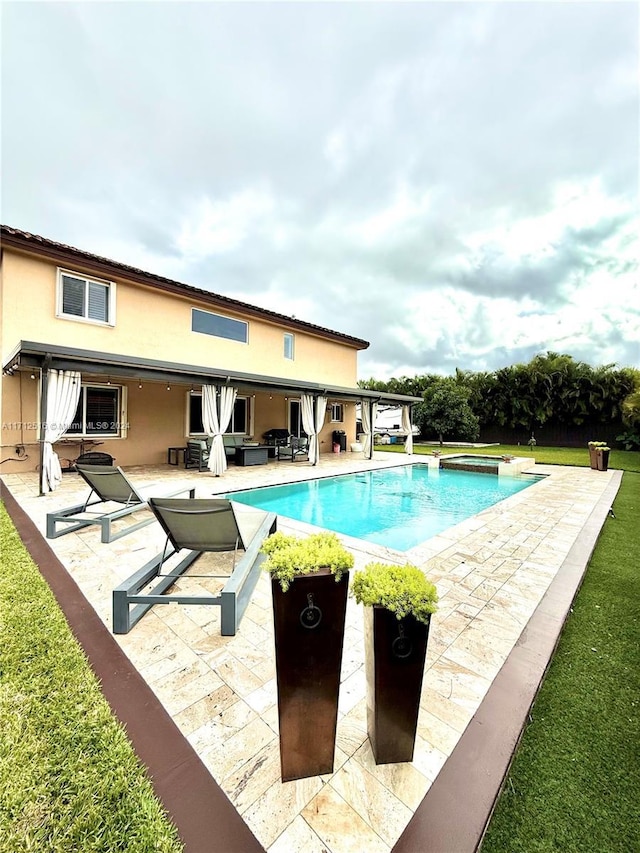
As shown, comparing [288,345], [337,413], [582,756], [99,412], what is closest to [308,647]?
[582,756]

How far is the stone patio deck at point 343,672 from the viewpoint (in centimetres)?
156

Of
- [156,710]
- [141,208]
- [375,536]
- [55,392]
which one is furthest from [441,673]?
[141,208]

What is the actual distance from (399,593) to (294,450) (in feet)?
46.1

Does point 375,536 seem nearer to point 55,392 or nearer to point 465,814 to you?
point 465,814

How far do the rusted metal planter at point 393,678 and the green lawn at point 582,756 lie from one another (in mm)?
456

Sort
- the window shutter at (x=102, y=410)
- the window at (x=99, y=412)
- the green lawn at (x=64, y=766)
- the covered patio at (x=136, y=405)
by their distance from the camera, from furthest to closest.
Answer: the window shutter at (x=102, y=410)
the window at (x=99, y=412)
the covered patio at (x=136, y=405)
the green lawn at (x=64, y=766)

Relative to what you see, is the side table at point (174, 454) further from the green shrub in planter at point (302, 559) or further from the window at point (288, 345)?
the green shrub in planter at point (302, 559)

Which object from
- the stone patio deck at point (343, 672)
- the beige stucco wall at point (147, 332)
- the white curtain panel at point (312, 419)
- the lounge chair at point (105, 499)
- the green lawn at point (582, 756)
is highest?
the beige stucco wall at point (147, 332)

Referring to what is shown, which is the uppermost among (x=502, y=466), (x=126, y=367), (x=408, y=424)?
(x=126, y=367)

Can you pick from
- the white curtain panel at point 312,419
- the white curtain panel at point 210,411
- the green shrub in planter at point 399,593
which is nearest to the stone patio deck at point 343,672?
the green shrub in planter at point 399,593

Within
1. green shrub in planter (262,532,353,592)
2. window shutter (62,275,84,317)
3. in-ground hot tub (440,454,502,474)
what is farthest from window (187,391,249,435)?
green shrub in planter (262,532,353,592)

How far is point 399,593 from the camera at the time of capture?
155 cm

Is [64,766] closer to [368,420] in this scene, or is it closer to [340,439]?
[368,420]

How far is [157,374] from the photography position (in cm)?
977
